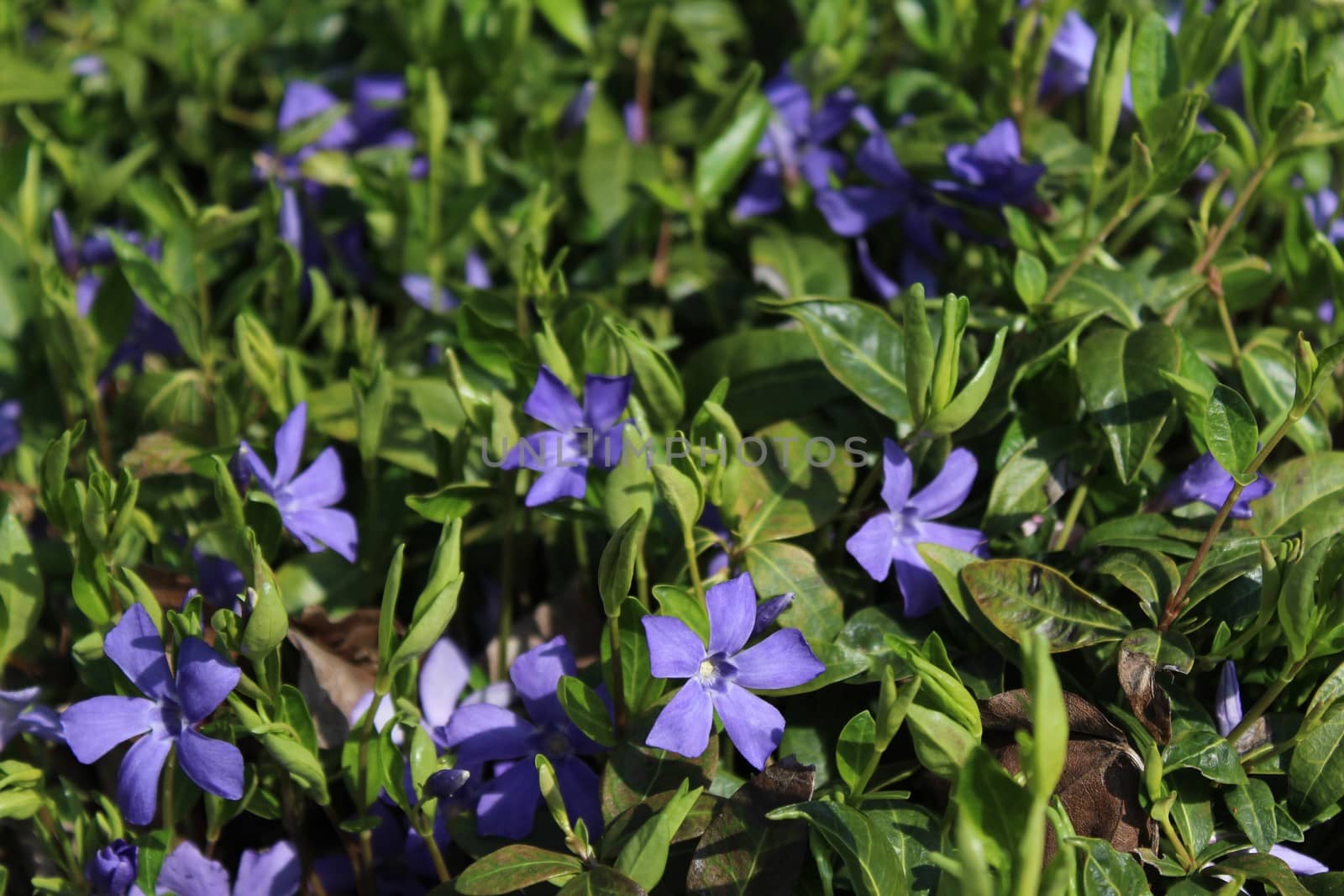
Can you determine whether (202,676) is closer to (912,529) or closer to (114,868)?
(114,868)

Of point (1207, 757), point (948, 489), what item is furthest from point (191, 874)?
point (1207, 757)

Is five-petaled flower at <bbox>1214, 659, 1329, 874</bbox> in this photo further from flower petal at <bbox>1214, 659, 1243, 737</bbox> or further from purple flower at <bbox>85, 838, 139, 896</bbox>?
purple flower at <bbox>85, 838, 139, 896</bbox>

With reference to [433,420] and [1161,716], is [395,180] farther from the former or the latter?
[1161,716]

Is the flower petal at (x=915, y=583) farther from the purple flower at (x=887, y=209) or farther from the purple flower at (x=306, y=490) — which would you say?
Answer: the purple flower at (x=306, y=490)

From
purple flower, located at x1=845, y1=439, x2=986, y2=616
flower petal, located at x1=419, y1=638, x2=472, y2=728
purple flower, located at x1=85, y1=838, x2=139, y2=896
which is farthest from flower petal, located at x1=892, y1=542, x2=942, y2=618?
purple flower, located at x1=85, y1=838, x2=139, y2=896

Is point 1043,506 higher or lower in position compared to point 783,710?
higher

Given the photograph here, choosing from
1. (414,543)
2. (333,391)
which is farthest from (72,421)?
(414,543)

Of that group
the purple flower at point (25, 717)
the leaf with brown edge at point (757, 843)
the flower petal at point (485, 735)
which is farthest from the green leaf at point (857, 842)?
the purple flower at point (25, 717)
